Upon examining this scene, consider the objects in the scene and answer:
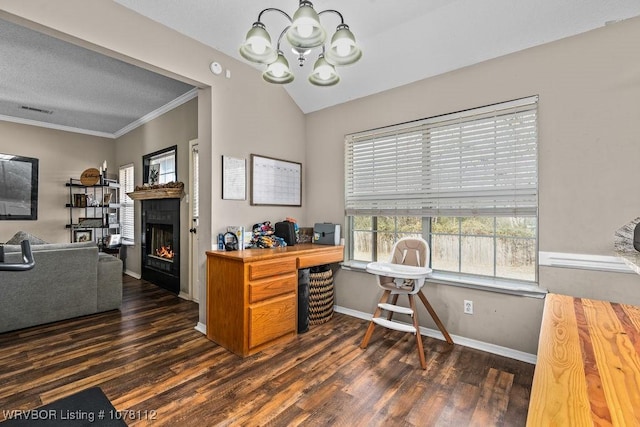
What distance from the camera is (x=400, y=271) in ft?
8.04

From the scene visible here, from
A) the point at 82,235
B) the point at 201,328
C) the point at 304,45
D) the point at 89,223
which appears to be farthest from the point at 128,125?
the point at 304,45

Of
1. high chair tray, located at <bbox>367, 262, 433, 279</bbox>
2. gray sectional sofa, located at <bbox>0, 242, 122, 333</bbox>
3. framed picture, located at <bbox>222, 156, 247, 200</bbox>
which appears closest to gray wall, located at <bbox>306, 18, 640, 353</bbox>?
high chair tray, located at <bbox>367, 262, 433, 279</bbox>

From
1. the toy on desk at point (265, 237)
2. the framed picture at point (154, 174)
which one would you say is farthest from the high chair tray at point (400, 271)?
the framed picture at point (154, 174)

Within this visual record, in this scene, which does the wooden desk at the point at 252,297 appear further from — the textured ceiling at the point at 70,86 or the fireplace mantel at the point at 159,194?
the textured ceiling at the point at 70,86

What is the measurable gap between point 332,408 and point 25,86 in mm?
5126

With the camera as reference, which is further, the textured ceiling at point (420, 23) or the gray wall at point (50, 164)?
the gray wall at point (50, 164)

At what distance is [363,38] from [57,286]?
394 cm

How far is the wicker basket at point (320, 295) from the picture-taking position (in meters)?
3.08

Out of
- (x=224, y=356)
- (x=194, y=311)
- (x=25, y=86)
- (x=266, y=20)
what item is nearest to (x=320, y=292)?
(x=224, y=356)

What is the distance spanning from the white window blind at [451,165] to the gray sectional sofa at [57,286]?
9.60ft

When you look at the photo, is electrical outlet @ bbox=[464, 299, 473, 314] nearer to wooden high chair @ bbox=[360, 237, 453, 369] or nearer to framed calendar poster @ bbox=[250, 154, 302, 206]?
wooden high chair @ bbox=[360, 237, 453, 369]

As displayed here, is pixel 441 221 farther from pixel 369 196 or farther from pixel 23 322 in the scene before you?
pixel 23 322

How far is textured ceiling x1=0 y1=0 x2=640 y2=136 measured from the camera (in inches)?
85.5

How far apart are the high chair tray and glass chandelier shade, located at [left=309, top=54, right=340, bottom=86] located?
59.7 inches
